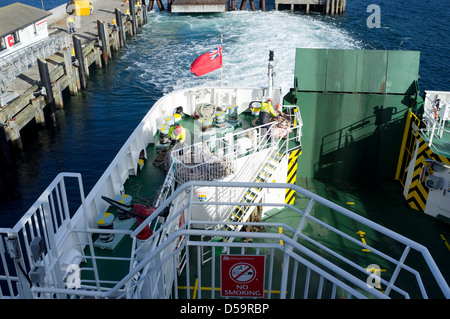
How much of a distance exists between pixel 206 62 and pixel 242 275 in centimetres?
1040

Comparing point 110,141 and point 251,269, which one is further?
point 110,141

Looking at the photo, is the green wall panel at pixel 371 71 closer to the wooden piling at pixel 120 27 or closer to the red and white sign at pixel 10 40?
the red and white sign at pixel 10 40

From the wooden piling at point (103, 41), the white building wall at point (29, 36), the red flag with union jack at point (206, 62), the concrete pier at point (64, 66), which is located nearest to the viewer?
the red flag with union jack at point (206, 62)

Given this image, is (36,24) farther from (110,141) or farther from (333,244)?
(333,244)

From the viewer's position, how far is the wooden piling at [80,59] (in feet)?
92.3

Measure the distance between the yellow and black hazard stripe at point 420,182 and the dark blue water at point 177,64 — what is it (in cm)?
1326

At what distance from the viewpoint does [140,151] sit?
1193 centimetres

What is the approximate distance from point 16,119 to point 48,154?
7.85ft

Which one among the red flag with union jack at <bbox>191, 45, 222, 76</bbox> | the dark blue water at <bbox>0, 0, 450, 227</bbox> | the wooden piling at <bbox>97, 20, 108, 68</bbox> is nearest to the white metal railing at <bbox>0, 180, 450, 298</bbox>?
the red flag with union jack at <bbox>191, 45, 222, 76</bbox>

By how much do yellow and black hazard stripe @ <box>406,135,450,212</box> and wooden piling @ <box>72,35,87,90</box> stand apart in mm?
23325

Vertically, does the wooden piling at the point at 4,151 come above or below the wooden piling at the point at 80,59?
below

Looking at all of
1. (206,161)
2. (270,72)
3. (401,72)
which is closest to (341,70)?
(401,72)

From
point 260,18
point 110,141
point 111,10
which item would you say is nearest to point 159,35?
point 111,10

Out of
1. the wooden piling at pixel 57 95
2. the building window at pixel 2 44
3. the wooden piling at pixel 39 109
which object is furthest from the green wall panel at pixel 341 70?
the building window at pixel 2 44
